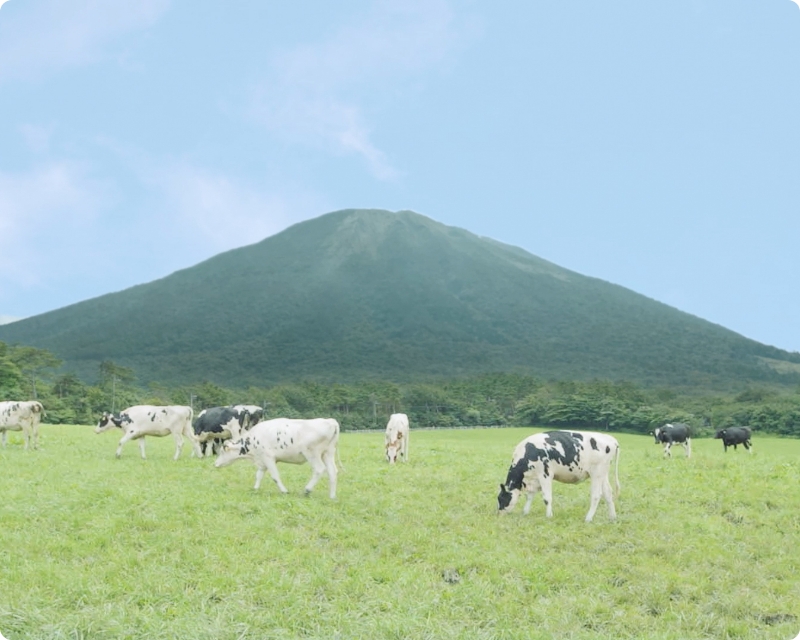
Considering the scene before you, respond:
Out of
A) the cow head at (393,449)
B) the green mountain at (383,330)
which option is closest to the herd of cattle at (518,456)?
the cow head at (393,449)

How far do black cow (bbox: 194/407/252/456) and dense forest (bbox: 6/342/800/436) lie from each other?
34.4 meters

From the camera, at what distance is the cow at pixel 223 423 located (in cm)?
1520

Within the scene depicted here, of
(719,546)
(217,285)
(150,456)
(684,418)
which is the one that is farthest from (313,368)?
(719,546)

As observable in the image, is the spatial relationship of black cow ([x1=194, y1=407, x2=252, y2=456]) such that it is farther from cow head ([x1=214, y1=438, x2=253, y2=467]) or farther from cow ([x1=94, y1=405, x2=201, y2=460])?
cow head ([x1=214, y1=438, x2=253, y2=467])

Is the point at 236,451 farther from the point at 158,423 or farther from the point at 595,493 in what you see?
the point at 595,493

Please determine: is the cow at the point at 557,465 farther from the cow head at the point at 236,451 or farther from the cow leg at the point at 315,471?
the cow head at the point at 236,451

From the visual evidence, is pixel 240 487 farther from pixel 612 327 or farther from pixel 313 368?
pixel 612 327

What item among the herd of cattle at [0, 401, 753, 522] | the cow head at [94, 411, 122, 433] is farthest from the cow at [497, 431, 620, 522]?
the cow head at [94, 411, 122, 433]

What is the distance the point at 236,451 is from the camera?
11.6m

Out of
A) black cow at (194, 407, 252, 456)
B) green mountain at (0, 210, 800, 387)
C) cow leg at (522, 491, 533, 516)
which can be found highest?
green mountain at (0, 210, 800, 387)

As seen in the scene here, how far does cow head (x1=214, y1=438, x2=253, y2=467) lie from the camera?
1138 centimetres

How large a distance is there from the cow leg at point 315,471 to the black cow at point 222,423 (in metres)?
5.18

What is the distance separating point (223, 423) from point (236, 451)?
149 inches

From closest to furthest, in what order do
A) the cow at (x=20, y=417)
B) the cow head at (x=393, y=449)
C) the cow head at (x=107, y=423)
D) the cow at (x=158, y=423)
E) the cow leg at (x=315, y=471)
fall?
1. the cow leg at (x=315, y=471)
2. the cow at (x=158, y=423)
3. the cow head at (x=393, y=449)
4. the cow at (x=20, y=417)
5. the cow head at (x=107, y=423)
